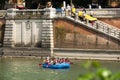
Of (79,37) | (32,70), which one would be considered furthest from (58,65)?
(79,37)

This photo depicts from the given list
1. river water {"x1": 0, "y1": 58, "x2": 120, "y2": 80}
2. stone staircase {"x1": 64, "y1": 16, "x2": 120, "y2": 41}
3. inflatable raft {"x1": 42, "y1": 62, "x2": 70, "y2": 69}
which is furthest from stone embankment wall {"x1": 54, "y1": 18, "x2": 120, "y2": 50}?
inflatable raft {"x1": 42, "y1": 62, "x2": 70, "y2": 69}

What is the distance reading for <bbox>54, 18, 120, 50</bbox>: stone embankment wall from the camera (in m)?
36.6

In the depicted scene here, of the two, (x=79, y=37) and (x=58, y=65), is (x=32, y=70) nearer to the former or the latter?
(x=58, y=65)

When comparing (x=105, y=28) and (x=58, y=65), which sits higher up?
(x=105, y=28)

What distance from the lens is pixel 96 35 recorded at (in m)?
36.8


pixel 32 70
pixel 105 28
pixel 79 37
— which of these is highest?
pixel 105 28

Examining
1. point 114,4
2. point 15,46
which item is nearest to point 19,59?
point 15,46

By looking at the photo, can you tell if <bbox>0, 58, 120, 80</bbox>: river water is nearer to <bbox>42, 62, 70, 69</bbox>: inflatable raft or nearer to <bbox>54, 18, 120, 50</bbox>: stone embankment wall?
<bbox>42, 62, 70, 69</bbox>: inflatable raft

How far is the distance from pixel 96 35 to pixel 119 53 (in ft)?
9.58

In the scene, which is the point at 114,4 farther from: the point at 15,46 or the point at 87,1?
the point at 15,46

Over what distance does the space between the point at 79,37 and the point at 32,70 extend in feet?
28.6

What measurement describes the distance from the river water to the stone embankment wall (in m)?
2.21

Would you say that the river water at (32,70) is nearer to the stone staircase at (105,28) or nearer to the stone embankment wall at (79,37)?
the stone embankment wall at (79,37)

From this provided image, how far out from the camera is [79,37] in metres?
37.4
